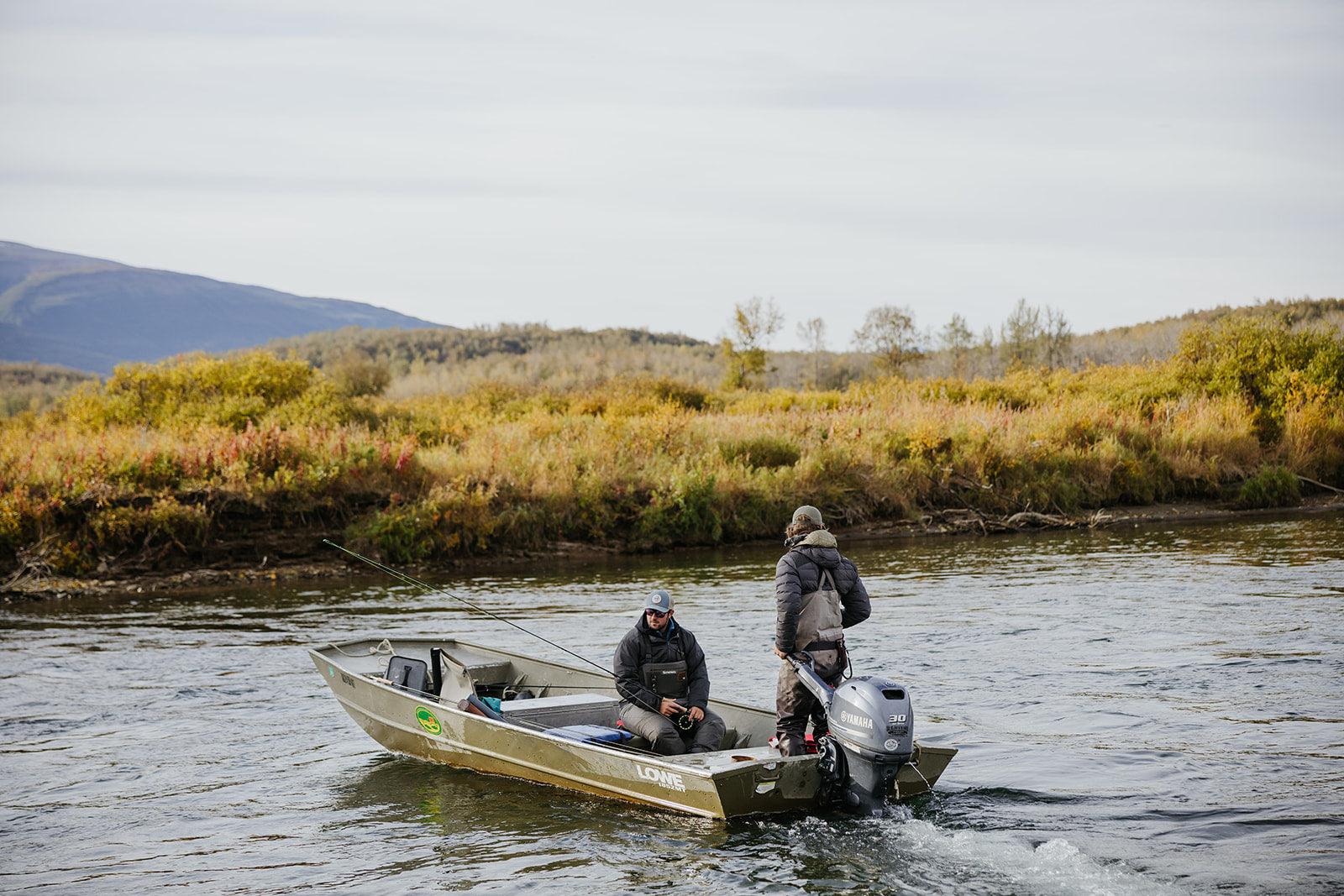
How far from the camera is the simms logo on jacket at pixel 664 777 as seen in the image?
7234 mm

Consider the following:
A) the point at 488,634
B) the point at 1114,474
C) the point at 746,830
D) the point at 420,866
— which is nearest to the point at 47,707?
the point at 488,634

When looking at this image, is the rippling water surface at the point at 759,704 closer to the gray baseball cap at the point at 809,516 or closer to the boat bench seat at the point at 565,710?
the boat bench seat at the point at 565,710

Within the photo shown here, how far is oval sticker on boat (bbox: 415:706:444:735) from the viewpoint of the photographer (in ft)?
29.6

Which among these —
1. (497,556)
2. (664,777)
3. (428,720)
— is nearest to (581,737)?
(664,777)

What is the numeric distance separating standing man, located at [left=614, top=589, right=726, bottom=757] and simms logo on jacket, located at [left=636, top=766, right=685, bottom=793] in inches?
27.7

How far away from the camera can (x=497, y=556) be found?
2209 cm

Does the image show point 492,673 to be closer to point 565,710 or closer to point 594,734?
point 565,710

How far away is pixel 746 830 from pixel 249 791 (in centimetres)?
437

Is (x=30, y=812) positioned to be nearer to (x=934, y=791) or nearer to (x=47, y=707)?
(x=47, y=707)

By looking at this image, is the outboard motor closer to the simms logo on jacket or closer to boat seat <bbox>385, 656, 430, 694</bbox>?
the simms logo on jacket

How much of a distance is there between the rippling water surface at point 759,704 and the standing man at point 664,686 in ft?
2.47

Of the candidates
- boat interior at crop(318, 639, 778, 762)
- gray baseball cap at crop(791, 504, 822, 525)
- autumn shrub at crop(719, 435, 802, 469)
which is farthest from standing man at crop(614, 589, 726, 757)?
autumn shrub at crop(719, 435, 802, 469)

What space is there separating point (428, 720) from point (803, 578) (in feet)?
12.0

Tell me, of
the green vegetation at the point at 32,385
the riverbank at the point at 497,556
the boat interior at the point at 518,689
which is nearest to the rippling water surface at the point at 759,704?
the boat interior at the point at 518,689
